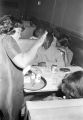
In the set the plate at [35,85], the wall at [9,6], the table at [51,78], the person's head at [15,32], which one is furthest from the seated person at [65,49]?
the wall at [9,6]

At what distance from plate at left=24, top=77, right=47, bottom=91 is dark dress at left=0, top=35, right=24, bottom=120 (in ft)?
0.66

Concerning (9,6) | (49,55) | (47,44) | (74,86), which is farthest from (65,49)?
(9,6)

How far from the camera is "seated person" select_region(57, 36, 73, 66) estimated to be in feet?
12.4

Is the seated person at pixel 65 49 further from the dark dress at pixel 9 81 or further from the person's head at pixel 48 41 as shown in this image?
the dark dress at pixel 9 81

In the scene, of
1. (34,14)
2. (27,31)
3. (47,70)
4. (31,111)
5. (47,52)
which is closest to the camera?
(31,111)

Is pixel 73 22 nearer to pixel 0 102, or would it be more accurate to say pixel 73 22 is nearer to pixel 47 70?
pixel 47 70

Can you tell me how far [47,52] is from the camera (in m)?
3.48

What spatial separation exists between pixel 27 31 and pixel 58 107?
15.8ft

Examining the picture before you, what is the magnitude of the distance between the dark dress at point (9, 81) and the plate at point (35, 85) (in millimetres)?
200

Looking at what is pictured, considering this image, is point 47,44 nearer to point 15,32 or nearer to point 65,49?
point 65,49

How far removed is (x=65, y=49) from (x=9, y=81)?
215 cm

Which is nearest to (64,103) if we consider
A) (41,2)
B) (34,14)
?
(41,2)

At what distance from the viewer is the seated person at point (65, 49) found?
3.78 metres

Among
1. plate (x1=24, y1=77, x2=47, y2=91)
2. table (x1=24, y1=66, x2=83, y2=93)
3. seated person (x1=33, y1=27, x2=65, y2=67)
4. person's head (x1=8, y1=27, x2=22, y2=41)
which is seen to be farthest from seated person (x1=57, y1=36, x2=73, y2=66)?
person's head (x1=8, y1=27, x2=22, y2=41)
